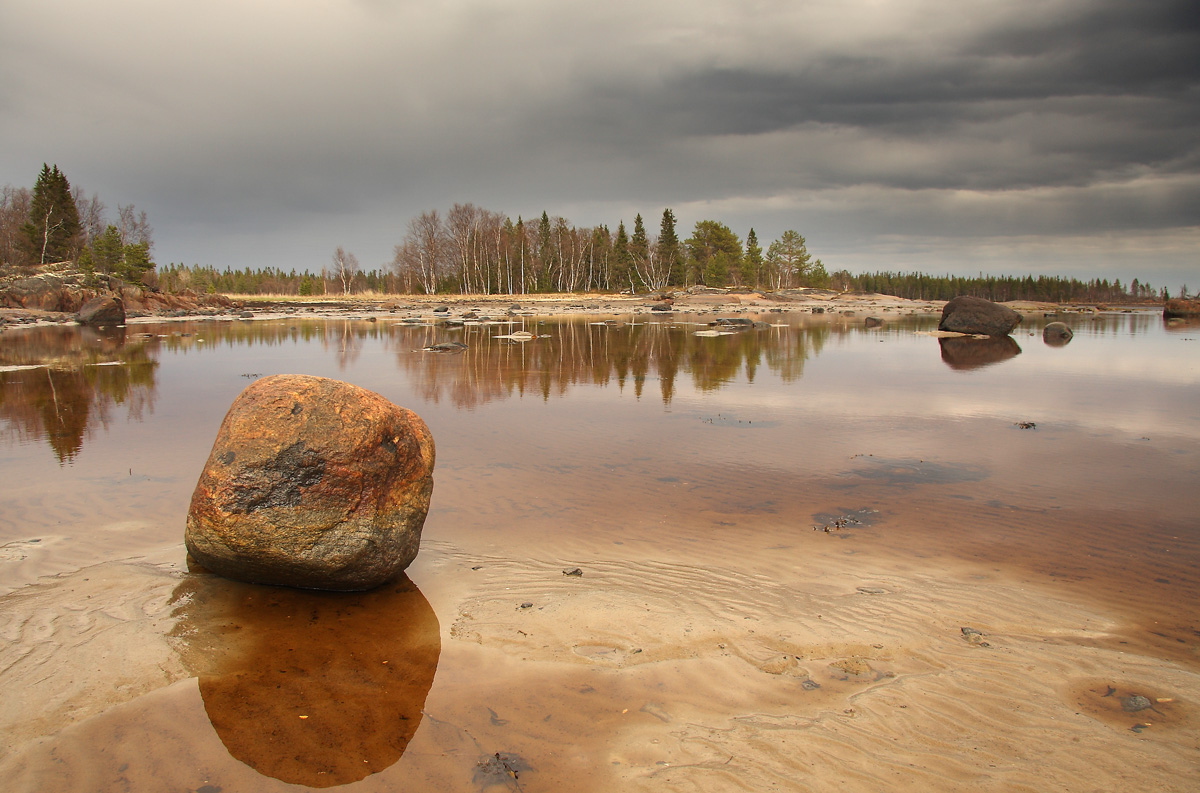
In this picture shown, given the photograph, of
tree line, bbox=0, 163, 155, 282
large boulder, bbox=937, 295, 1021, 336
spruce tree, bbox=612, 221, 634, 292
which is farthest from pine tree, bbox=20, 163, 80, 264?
large boulder, bbox=937, 295, 1021, 336

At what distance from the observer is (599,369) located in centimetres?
2097

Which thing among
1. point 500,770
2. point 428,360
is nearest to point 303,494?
point 500,770

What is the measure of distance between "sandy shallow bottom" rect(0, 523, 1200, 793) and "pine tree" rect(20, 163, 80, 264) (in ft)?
299

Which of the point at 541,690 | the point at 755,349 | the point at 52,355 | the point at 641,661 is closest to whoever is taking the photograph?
the point at 541,690

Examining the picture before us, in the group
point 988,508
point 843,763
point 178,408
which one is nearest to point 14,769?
point 843,763

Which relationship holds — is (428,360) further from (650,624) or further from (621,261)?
(621,261)

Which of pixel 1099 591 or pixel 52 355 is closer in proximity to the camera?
pixel 1099 591

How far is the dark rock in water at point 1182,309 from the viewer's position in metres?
59.5

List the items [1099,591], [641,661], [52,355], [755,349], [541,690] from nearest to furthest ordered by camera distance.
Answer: [541,690], [641,661], [1099,591], [52,355], [755,349]

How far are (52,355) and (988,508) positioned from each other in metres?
29.4

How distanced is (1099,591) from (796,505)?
3.06m

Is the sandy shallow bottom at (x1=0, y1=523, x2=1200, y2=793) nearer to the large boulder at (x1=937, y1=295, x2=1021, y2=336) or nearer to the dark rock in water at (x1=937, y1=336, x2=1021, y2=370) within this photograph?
the dark rock in water at (x1=937, y1=336, x2=1021, y2=370)

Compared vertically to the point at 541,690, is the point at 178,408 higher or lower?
higher

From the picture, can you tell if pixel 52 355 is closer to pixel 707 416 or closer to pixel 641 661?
pixel 707 416
